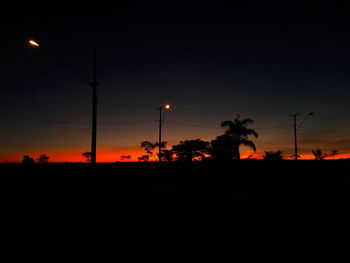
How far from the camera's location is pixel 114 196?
840 centimetres

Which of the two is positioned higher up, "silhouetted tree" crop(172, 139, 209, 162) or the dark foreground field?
"silhouetted tree" crop(172, 139, 209, 162)

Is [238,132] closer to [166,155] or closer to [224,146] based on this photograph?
[224,146]

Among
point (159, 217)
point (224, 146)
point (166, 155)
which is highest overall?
point (224, 146)

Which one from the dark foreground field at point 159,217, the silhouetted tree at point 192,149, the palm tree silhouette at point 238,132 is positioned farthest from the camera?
the silhouetted tree at point 192,149

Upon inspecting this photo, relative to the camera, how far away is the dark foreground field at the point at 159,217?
479cm

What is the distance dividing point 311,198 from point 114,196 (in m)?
9.11

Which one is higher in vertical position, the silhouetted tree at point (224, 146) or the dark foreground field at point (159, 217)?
the silhouetted tree at point (224, 146)

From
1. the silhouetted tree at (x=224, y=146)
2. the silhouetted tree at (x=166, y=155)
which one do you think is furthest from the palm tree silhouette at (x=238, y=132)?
the silhouetted tree at (x=166, y=155)

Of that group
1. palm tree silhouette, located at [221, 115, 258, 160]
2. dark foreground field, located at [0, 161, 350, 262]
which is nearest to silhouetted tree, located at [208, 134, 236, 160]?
palm tree silhouette, located at [221, 115, 258, 160]

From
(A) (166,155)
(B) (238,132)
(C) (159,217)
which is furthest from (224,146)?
(C) (159,217)

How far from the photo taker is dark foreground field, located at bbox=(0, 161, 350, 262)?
4.79 meters

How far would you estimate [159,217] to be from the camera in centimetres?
721

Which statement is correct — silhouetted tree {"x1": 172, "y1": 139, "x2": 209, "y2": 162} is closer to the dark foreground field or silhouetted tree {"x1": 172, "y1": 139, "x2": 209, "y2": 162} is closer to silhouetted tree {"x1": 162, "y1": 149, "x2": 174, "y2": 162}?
silhouetted tree {"x1": 162, "y1": 149, "x2": 174, "y2": 162}

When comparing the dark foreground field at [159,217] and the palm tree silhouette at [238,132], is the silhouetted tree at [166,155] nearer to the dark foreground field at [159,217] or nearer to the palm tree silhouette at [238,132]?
the palm tree silhouette at [238,132]
